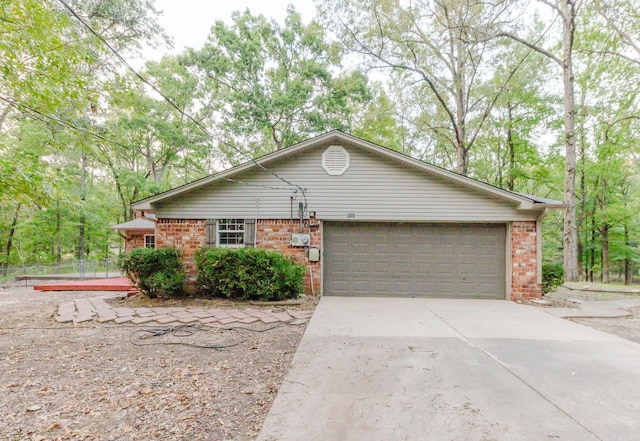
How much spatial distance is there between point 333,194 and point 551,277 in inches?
224

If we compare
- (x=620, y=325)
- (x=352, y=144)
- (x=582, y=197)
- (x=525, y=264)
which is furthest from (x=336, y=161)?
(x=582, y=197)

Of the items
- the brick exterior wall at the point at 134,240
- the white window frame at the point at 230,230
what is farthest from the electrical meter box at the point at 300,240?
the brick exterior wall at the point at 134,240

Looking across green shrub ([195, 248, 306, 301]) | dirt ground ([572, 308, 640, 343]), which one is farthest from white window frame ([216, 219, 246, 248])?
dirt ground ([572, 308, 640, 343])

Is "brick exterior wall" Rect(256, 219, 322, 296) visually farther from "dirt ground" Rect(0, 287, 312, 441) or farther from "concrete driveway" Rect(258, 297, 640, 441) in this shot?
A: "dirt ground" Rect(0, 287, 312, 441)

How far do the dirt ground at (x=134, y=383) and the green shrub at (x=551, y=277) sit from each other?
6308mm

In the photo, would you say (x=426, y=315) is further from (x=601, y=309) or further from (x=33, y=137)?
(x=33, y=137)

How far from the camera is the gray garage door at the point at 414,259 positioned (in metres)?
7.51

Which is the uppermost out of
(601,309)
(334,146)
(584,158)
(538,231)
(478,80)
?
(478,80)

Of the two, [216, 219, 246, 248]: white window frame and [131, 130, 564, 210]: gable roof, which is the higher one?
[131, 130, 564, 210]: gable roof

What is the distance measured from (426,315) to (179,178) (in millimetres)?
26509

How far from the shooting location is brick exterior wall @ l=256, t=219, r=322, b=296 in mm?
7625

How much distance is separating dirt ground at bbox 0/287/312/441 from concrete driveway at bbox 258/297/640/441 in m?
0.33

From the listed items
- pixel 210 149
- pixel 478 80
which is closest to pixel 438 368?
pixel 478 80

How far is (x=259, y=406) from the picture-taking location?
2.70 metres
